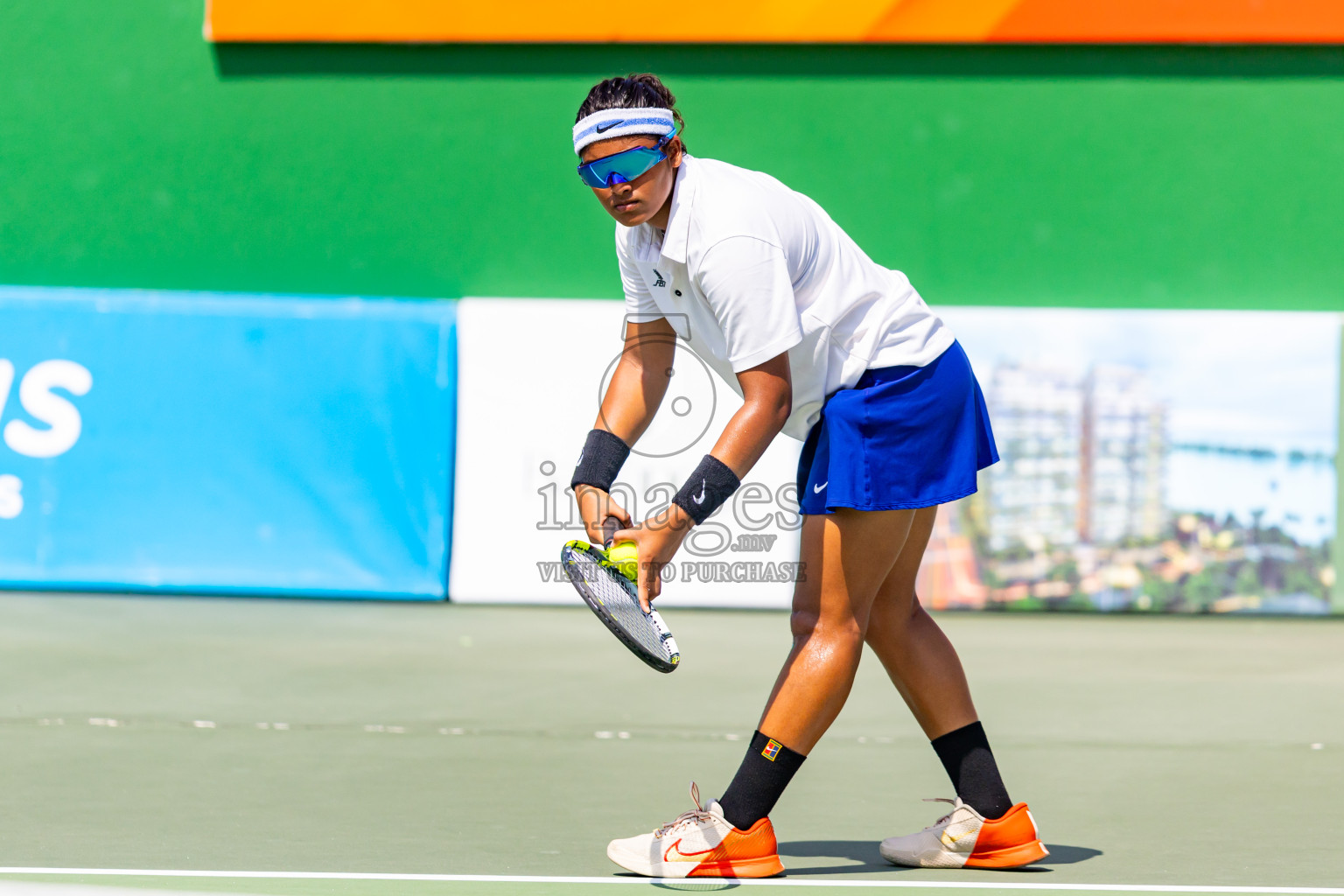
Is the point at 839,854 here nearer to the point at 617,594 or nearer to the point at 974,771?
the point at 974,771

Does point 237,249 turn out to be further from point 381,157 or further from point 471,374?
point 471,374

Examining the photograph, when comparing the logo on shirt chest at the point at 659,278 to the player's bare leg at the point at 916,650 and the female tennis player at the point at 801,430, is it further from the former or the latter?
the player's bare leg at the point at 916,650

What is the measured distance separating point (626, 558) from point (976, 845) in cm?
107

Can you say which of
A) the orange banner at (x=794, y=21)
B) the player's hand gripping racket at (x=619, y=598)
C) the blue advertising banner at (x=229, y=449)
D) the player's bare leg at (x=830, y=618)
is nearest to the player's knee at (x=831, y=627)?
the player's bare leg at (x=830, y=618)

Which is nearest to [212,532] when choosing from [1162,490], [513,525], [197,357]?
[197,357]

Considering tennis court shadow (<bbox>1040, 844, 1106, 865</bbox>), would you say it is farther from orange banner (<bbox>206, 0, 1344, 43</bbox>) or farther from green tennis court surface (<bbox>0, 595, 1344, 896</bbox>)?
orange banner (<bbox>206, 0, 1344, 43</bbox>)

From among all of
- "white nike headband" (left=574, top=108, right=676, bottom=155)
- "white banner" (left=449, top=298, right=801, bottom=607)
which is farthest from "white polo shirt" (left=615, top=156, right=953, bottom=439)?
"white banner" (left=449, top=298, right=801, bottom=607)

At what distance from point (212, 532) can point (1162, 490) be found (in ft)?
14.9

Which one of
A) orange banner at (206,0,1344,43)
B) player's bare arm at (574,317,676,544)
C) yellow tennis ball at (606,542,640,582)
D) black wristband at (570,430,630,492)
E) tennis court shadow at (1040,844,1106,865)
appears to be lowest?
tennis court shadow at (1040,844,1106,865)

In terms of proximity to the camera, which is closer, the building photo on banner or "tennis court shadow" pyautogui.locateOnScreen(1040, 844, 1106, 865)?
"tennis court shadow" pyautogui.locateOnScreen(1040, 844, 1106, 865)

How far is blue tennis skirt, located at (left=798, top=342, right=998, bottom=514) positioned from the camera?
3262 millimetres

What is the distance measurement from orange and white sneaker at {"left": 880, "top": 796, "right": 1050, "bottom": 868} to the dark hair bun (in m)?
Answer: 1.64

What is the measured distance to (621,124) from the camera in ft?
10.2

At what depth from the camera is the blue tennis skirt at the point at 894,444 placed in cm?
326
